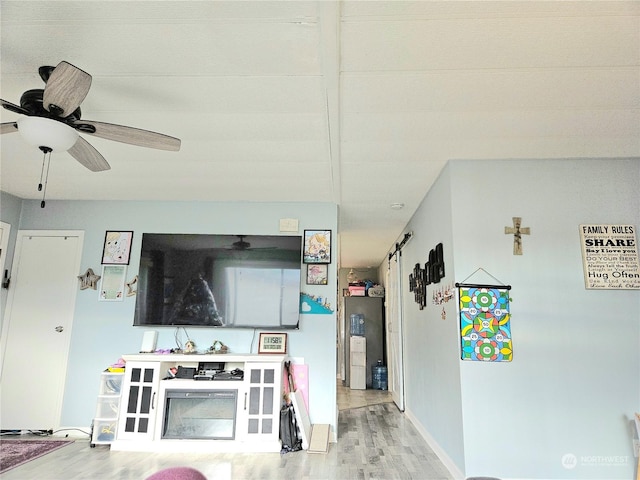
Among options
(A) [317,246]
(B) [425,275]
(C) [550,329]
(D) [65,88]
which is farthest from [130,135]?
(C) [550,329]

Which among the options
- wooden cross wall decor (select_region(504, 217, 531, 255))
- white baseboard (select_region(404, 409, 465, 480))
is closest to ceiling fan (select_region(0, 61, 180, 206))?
wooden cross wall decor (select_region(504, 217, 531, 255))

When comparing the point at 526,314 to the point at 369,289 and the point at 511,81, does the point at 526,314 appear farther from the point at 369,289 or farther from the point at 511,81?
the point at 369,289

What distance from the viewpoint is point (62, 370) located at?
4.14 meters

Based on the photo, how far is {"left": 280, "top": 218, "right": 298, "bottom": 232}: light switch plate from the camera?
4363mm

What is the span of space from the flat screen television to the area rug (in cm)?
125

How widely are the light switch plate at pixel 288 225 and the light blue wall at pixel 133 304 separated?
6 centimetres

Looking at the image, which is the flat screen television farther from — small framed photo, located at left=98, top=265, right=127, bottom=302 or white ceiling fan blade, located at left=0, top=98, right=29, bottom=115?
white ceiling fan blade, located at left=0, top=98, right=29, bottom=115

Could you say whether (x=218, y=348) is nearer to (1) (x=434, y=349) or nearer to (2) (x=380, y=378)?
(1) (x=434, y=349)

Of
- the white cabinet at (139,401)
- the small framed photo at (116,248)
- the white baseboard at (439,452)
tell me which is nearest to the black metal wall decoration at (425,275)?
the white baseboard at (439,452)

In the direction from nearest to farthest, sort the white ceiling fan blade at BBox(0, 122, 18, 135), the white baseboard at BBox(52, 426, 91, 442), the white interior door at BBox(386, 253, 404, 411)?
the white ceiling fan blade at BBox(0, 122, 18, 135) < the white baseboard at BBox(52, 426, 91, 442) < the white interior door at BBox(386, 253, 404, 411)

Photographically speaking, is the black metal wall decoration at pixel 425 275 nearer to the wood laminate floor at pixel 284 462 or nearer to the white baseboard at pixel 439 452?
→ the white baseboard at pixel 439 452

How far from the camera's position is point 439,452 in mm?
3414

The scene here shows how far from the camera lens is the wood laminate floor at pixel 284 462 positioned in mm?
2965

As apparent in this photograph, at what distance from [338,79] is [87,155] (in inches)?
65.9
